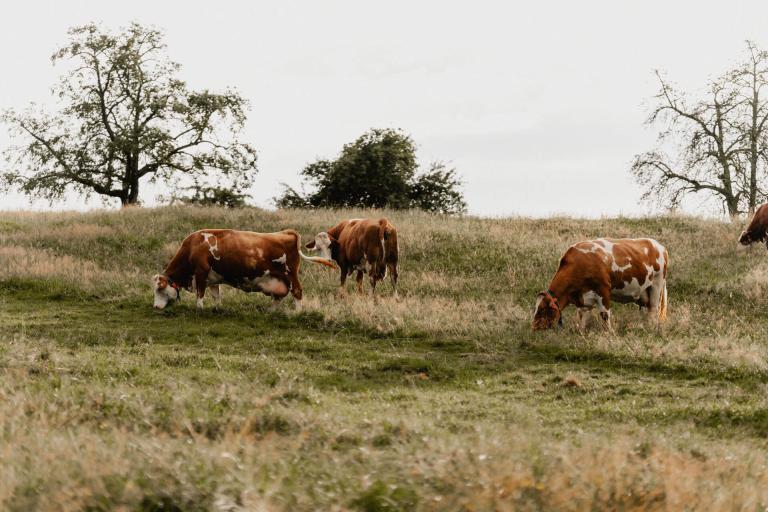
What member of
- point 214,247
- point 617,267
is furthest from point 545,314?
point 214,247


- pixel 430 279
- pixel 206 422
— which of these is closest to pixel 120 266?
pixel 430 279

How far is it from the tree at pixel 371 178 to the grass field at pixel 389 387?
16.6 metres

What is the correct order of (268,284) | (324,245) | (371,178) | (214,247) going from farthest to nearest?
(371,178), (324,245), (268,284), (214,247)

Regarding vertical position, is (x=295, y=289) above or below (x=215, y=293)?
above

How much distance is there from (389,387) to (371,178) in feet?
111

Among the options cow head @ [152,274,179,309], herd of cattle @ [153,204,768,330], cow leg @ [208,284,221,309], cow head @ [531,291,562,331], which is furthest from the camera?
cow leg @ [208,284,221,309]

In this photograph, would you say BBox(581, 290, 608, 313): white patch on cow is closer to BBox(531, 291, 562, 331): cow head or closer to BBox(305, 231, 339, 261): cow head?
BBox(531, 291, 562, 331): cow head

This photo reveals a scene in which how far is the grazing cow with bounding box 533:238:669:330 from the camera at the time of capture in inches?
611

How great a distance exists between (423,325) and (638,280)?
4591mm

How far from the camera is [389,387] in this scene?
11.7 meters

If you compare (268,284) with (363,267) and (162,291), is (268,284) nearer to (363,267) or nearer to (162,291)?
(162,291)

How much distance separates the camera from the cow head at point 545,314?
50.3ft

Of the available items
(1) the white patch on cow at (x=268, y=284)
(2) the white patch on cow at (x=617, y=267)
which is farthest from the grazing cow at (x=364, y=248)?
(2) the white patch on cow at (x=617, y=267)

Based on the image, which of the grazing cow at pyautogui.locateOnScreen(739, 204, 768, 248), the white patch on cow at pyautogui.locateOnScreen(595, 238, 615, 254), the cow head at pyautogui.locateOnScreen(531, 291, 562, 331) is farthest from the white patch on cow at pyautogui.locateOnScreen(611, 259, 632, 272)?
the grazing cow at pyautogui.locateOnScreen(739, 204, 768, 248)
